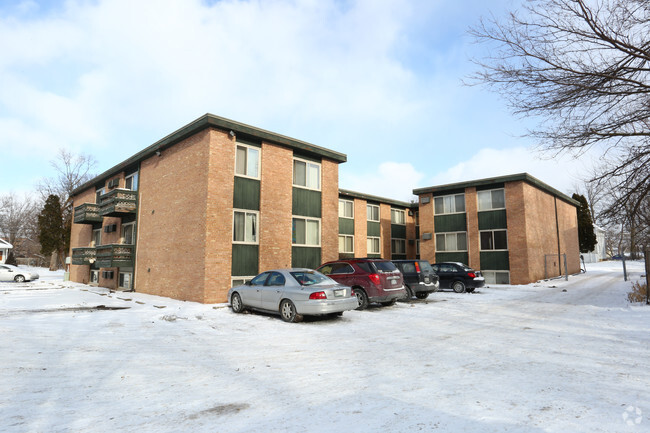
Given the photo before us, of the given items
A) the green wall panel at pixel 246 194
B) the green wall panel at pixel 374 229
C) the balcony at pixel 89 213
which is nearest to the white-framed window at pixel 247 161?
the green wall panel at pixel 246 194

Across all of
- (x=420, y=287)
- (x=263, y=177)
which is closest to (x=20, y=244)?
(x=263, y=177)

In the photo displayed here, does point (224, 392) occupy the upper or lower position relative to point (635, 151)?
lower

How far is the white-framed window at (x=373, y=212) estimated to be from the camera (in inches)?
1286

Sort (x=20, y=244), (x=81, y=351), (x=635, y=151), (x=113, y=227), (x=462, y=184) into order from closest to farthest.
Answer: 1. (x=81, y=351)
2. (x=635, y=151)
3. (x=113, y=227)
4. (x=462, y=184)
5. (x=20, y=244)

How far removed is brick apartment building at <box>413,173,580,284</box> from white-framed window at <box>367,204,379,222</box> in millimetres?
4496

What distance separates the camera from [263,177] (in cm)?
1683

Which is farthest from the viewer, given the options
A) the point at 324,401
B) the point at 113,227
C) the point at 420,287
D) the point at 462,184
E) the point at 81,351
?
the point at 462,184

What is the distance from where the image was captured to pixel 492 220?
26500 millimetres

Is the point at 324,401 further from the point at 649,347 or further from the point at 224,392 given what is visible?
the point at 649,347

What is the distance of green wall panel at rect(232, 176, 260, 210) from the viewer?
628 inches

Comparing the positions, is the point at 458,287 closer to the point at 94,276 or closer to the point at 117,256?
the point at 117,256

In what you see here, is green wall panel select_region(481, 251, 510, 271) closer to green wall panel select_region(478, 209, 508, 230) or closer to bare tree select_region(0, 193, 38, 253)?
green wall panel select_region(478, 209, 508, 230)

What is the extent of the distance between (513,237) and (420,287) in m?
13.0

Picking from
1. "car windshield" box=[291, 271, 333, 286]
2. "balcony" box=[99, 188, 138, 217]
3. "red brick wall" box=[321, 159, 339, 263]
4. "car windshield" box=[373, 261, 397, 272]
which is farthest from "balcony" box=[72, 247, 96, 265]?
"car windshield" box=[373, 261, 397, 272]
